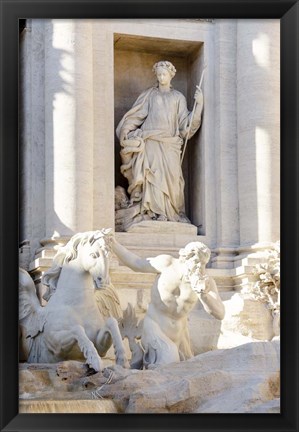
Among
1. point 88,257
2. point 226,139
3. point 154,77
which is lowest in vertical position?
point 88,257

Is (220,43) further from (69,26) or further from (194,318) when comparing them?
(194,318)

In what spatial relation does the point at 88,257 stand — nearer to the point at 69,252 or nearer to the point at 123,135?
the point at 69,252

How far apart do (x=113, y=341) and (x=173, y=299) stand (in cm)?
113

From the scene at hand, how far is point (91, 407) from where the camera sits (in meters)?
13.4

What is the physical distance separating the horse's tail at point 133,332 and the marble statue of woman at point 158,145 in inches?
120

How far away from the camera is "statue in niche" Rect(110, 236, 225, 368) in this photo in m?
15.7

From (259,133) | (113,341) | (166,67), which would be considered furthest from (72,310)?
(166,67)

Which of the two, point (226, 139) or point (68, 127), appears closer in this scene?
point (68, 127)

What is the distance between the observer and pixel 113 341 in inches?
597

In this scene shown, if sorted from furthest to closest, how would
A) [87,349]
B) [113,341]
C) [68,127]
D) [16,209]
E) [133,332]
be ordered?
[68,127], [133,332], [113,341], [87,349], [16,209]

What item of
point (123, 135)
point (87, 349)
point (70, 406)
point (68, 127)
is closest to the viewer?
point (70, 406)

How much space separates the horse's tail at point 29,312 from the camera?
15.9 meters
